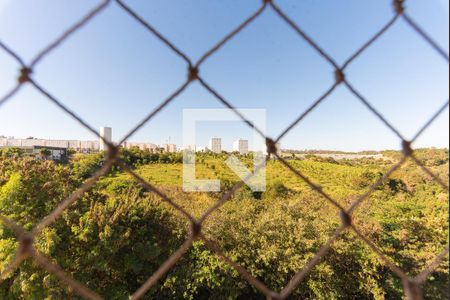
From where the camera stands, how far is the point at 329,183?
2278 cm

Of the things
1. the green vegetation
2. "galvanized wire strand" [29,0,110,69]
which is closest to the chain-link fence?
"galvanized wire strand" [29,0,110,69]

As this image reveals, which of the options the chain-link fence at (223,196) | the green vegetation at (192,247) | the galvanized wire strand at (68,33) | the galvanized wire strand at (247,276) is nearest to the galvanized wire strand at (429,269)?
the chain-link fence at (223,196)

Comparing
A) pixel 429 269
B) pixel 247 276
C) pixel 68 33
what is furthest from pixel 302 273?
pixel 68 33

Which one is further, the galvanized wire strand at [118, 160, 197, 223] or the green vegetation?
the green vegetation

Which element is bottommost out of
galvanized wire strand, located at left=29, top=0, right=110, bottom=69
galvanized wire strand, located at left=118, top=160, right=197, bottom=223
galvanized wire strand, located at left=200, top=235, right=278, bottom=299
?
galvanized wire strand, located at left=200, top=235, right=278, bottom=299

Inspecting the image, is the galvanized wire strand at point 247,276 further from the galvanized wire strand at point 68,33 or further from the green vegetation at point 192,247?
the green vegetation at point 192,247

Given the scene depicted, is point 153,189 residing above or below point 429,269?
above

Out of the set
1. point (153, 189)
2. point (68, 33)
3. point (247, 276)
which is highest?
point (68, 33)

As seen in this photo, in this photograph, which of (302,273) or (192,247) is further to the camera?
(192,247)

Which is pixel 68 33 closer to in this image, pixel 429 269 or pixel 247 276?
pixel 247 276

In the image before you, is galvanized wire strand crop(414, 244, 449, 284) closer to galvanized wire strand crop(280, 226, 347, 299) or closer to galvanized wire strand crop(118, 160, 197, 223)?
galvanized wire strand crop(280, 226, 347, 299)

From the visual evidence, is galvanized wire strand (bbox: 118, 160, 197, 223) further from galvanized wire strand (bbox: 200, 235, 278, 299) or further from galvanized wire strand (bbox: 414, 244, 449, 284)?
galvanized wire strand (bbox: 414, 244, 449, 284)

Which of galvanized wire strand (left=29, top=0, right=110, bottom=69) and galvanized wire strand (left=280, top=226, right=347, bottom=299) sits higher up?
galvanized wire strand (left=29, top=0, right=110, bottom=69)

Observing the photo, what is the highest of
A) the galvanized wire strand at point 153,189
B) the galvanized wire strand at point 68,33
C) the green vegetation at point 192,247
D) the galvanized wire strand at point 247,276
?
the galvanized wire strand at point 68,33
